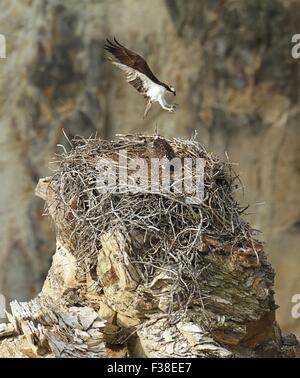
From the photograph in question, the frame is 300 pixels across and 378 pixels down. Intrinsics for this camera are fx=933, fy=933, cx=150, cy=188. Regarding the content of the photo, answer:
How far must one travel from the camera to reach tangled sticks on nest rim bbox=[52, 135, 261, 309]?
9.43 feet

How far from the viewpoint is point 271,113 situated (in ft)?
17.1

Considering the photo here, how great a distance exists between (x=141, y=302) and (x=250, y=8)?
2667 mm

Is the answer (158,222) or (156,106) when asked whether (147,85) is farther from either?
(156,106)

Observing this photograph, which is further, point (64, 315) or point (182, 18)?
point (182, 18)

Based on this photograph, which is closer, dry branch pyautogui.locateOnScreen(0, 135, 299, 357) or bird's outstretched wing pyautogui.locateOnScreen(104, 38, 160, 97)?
dry branch pyautogui.locateOnScreen(0, 135, 299, 357)

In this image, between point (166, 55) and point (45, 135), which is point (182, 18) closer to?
point (166, 55)

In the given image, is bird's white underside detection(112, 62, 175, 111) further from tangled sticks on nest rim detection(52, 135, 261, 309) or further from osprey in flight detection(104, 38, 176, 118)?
tangled sticks on nest rim detection(52, 135, 261, 309)

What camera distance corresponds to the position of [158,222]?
115 inches

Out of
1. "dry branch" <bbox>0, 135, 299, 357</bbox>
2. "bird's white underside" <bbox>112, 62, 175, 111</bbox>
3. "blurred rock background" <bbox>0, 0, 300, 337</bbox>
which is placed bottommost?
"dry branch" <bbox>0, 135, 299, 357</bbox>

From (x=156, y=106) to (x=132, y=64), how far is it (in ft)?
6.31

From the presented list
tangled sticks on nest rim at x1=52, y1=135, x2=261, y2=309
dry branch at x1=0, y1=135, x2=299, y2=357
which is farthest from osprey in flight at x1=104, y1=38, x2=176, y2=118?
dry branch at x1=0, y1=135, x2=299, y2=357

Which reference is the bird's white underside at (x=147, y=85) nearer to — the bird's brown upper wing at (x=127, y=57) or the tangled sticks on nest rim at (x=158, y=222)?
the bird's brown upper wing at (x=127, y=57)

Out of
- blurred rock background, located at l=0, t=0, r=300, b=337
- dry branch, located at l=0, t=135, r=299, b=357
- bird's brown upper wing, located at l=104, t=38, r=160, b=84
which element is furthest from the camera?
blurred rock background, located at l=0, t=0, r=300, b=337

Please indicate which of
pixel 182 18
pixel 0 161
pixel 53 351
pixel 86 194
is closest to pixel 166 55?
pixel 182 18
